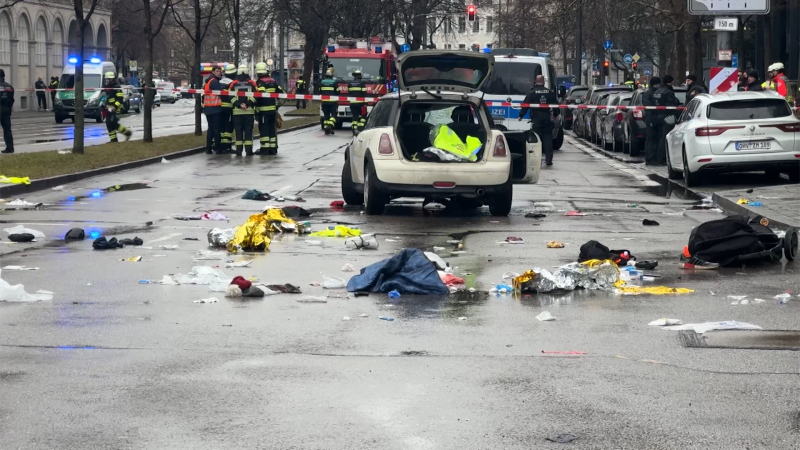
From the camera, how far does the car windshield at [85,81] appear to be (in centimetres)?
5538

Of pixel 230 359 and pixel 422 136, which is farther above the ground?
pixel 422 136

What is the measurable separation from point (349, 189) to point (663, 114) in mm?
11180

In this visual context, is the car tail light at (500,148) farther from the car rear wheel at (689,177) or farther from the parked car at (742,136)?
the car rear wheel at (689,177)

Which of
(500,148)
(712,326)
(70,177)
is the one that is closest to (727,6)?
(500,148)

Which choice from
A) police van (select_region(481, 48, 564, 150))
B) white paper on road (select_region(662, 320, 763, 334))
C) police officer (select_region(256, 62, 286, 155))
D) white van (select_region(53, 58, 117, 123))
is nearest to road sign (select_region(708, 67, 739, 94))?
police van (select_region(481, 48, 564, 150))

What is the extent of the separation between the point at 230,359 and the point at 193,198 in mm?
10728

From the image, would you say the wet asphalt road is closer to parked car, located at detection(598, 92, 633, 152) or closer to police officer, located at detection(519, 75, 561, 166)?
police officer, located at detection(519, 75, 561, 166)

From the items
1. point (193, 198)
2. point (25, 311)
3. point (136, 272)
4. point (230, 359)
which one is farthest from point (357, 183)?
point (230, 359)

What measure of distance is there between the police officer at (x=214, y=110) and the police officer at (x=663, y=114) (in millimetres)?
9275

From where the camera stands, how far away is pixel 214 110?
27.7 meters

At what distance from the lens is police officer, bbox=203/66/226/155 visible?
27.3m

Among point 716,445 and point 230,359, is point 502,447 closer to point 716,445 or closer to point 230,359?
point 716,445

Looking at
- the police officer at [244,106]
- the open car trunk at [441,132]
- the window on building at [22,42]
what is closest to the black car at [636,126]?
the police officer at [244,106]

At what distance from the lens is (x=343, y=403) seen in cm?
606
